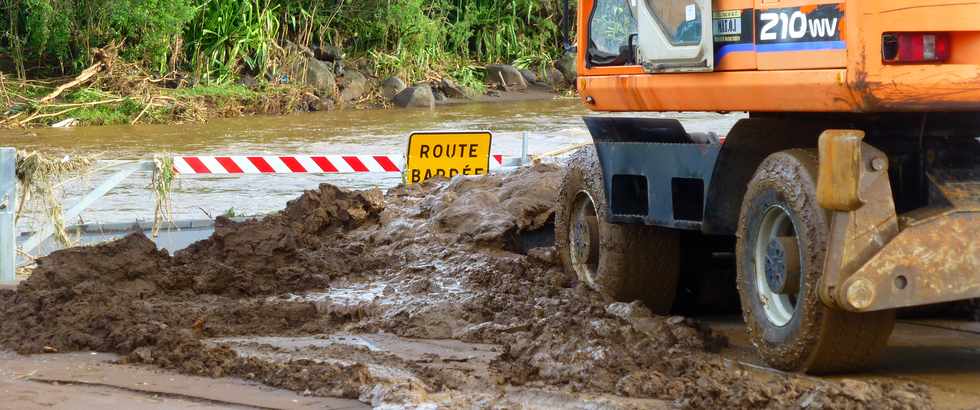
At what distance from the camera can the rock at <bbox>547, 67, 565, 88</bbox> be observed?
34.7m

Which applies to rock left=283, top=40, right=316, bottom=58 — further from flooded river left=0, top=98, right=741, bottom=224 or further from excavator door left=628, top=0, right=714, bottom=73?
excavator door left=628, top=0, right=714, bottom=73

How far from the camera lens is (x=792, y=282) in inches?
267

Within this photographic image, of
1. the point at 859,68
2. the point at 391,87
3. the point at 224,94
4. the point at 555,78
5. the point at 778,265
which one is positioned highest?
the point at 859,68

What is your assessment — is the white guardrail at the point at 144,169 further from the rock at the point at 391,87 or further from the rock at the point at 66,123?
the rock at the point at 391,87

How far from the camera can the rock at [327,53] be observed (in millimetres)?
31156

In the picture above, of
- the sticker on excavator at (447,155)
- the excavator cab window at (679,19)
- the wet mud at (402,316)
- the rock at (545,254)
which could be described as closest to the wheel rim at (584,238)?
the wet mud at (402,316)

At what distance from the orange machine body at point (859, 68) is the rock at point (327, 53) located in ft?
80.7

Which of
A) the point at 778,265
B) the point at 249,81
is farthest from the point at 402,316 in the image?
the point at 249,81

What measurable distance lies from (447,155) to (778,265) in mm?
6570

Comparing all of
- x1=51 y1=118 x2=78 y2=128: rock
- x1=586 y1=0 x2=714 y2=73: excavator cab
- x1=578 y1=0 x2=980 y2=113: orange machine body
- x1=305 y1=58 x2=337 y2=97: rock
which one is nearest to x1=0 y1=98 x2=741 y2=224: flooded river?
x1=51 y1=118 x2=78 y2=128: rock

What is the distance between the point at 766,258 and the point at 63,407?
3.38 m

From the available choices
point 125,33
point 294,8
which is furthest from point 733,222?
point 294,8

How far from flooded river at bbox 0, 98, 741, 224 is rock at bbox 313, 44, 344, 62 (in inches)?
93.6

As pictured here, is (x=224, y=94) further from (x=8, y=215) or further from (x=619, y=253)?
(x=619, y=253)
